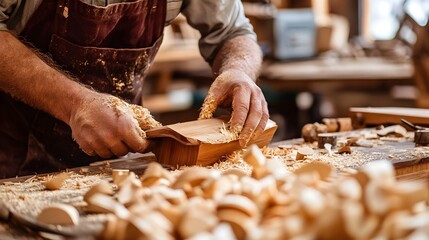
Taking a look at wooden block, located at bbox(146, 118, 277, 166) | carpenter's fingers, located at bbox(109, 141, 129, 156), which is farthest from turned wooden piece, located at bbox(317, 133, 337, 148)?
carpenter's fingers, located at bbox(109, 141, 129, 156)

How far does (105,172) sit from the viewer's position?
85.0 inches

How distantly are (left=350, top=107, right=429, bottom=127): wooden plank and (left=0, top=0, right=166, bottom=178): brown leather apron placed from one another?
3.00 ft

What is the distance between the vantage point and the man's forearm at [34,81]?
7.19 feet

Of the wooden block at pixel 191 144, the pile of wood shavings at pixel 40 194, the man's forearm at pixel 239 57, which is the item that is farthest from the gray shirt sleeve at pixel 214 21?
the pile of wood shavings at pixel 40 194

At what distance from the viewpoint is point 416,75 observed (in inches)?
203

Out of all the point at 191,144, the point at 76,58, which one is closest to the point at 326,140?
the point at 191,144

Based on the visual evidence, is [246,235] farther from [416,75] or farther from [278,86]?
[278,86]

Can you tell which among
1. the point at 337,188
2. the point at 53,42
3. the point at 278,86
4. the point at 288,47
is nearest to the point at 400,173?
the point at 337,188

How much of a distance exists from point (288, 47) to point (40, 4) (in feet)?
13.6

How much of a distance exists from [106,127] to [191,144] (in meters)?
0.27

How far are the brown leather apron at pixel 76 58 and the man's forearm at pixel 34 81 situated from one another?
0.68ft

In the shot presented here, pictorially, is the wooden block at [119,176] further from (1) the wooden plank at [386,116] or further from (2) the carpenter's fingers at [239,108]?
(1) the wooden plank at [386,116]

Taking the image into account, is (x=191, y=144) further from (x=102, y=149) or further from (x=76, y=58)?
(x=76, y=58)

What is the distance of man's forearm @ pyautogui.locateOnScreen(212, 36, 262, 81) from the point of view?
8.76 feet
